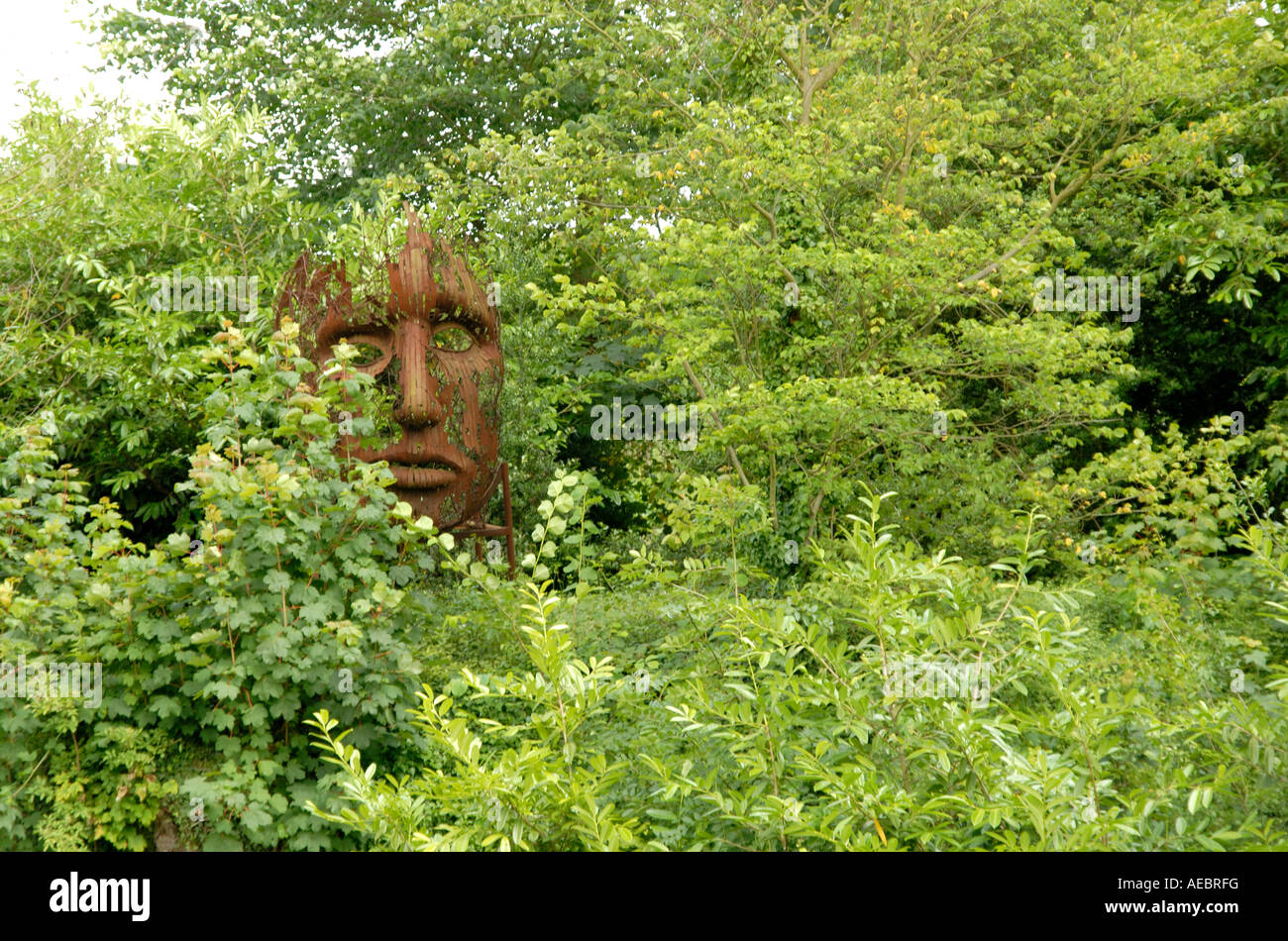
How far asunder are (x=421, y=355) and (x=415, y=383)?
0.19m

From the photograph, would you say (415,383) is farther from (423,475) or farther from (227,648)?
(227,648)

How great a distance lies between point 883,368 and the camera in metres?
8.24

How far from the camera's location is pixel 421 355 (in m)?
6.37

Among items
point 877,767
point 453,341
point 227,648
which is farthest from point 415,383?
point 877,767

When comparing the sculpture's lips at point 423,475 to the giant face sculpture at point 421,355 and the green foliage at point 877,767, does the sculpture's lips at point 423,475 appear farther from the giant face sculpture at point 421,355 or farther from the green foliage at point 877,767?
the green foliage at point 877,767

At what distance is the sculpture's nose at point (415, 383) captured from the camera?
20.6 feet

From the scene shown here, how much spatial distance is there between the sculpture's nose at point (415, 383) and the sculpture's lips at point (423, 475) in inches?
10.0

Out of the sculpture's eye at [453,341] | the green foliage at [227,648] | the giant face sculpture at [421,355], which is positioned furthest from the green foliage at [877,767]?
the sculpture's eye at [453,341]

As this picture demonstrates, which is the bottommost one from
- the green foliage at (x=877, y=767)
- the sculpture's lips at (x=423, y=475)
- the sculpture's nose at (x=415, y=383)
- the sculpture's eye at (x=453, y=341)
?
the green foliage at (x=877, y=767)

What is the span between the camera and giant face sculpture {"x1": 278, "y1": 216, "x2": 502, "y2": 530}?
20.7 feet

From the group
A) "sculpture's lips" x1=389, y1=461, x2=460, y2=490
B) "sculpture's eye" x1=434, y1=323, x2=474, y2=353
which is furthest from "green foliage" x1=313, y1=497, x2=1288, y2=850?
"sculpture's eye" x1=434, y1=323, x2=474, y2=353

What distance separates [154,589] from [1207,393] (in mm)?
9405
